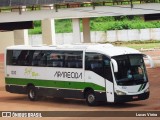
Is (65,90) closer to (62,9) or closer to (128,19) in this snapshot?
(62,9)

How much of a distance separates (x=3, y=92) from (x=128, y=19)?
51696mm

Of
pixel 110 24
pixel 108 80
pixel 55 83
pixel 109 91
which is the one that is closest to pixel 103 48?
pixel 108 80

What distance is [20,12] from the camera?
35.2m

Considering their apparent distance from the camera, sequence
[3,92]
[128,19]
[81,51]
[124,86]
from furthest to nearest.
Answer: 1. [128,19]
2. [3,92]
3. [81,51]
4. [124,86]

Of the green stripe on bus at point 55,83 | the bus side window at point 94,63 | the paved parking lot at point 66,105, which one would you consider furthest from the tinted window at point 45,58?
the paved parking lot at point 66,105

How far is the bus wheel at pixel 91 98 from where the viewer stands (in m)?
23.9

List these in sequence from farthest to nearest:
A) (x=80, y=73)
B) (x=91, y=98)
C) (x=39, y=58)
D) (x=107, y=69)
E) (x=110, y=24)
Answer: (x=110, y=24) < (x=39, y=58) < (x=80, y=73) < (x=91, y=98) < (x=107, y=69)

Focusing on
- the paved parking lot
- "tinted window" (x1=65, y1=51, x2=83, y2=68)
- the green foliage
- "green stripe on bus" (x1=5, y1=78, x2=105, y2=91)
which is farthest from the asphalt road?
the green foliage

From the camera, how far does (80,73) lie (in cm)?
2461

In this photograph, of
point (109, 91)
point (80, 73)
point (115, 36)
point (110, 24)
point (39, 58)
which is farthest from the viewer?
point (110, 24)

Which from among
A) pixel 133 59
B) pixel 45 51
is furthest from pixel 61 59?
pixel 133 59

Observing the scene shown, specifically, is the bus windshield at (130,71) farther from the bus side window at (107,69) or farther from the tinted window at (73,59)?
the tinted window at (73,59)

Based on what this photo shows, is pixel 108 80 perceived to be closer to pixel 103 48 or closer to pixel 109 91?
pixel 109 91

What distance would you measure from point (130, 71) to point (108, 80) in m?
0.98
